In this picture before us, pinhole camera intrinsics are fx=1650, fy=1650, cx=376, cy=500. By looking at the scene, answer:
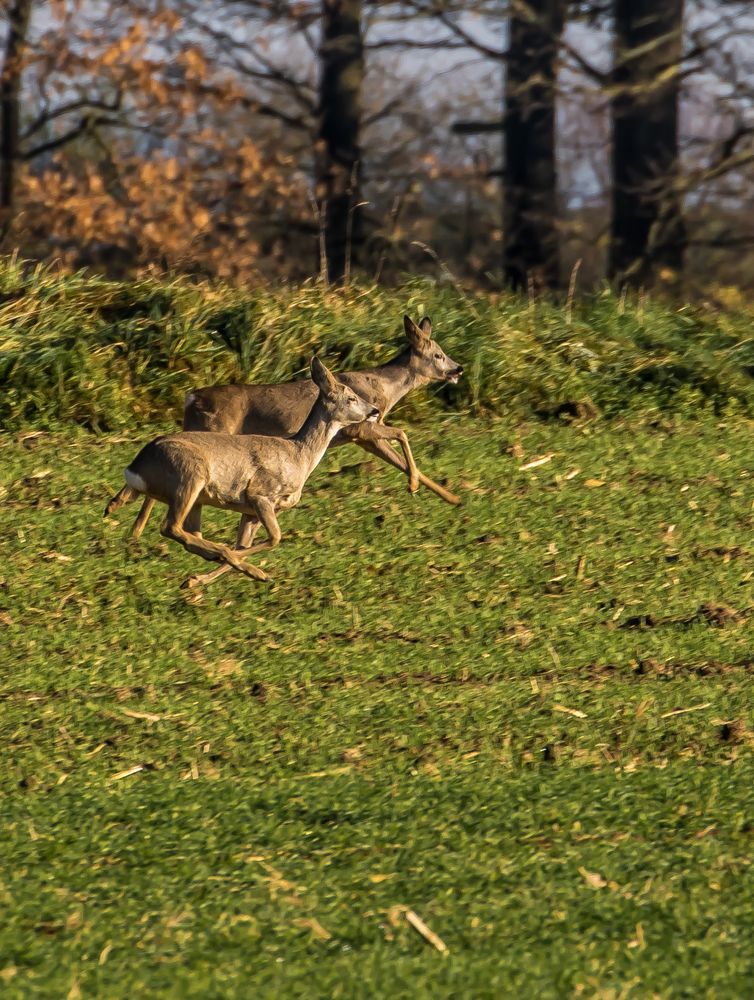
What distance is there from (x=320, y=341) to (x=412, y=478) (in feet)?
10.1

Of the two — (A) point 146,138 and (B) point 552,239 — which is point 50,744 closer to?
(B) point 552,239

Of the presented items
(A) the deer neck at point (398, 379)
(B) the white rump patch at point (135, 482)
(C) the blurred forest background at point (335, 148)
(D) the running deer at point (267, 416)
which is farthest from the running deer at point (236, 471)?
(C) the blurred forest background at point (335, 148)

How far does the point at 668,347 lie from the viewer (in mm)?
12555

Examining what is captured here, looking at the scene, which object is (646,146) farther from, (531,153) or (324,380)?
(324,380)

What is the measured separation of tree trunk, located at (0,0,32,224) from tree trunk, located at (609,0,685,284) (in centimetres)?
779

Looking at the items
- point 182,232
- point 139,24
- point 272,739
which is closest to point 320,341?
point 272,739

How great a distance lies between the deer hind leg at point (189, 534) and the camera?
23.2 ft

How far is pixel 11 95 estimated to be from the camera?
21922 mm

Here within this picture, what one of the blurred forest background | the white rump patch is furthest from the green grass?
the blurred forest background

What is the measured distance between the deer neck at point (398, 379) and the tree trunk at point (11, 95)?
13.2m

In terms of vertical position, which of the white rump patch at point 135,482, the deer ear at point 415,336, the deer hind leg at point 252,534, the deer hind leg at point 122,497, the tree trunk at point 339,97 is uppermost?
the tree trunk at point 339,97

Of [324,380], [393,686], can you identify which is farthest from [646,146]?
[393,686]

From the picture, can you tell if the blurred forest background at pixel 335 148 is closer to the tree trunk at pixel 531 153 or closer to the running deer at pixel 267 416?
the tree trunk at pixel 531 153

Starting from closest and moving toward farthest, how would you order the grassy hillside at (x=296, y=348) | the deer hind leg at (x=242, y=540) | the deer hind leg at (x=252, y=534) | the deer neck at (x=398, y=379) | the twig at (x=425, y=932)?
the twig at (x=425, y=932) < the deer hind leg at (x=252, y=534) < the deer hind leg at (x=242, y=540) < the deer neck at (x=398, y=379) < the grassy hillside at (x=296, y=348)
